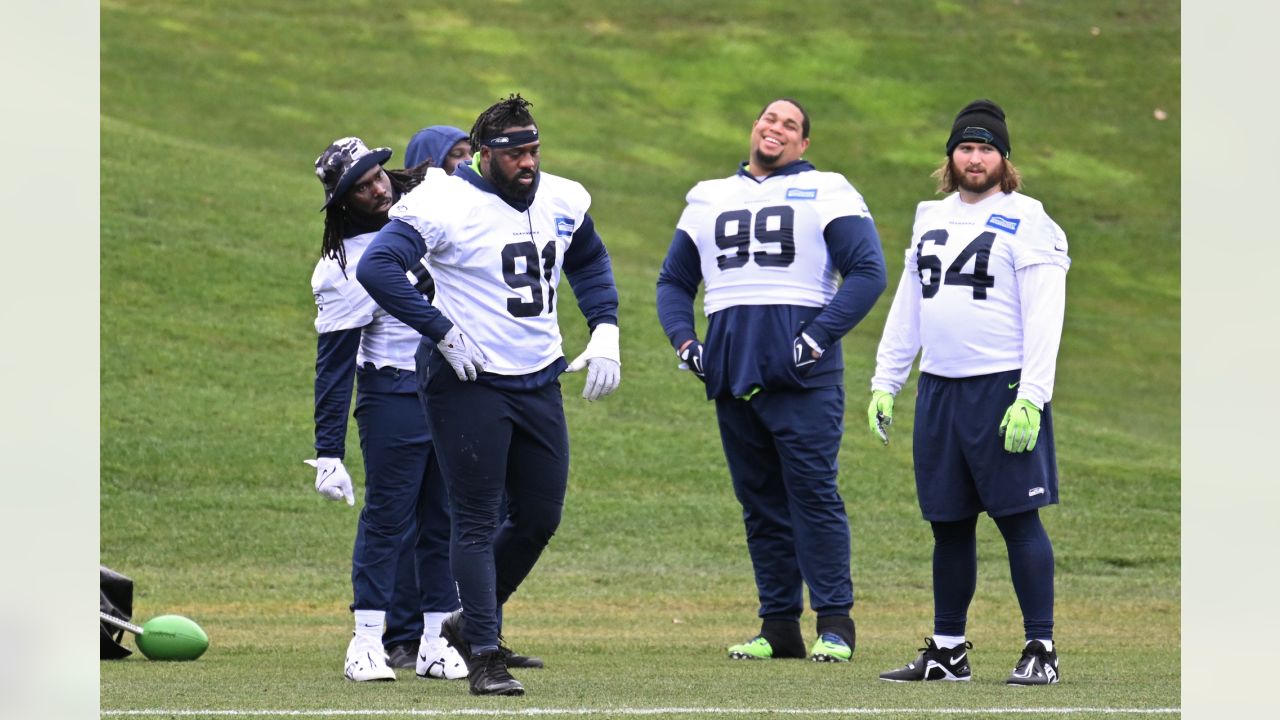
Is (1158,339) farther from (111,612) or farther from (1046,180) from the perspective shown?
(111,612)

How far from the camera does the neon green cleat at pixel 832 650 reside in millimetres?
7375

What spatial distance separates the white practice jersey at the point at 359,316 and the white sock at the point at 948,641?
7.53ft

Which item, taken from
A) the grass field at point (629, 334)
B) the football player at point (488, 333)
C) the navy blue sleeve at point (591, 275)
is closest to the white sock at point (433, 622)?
the grass field at point (629, 334)

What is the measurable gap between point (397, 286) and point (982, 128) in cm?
230

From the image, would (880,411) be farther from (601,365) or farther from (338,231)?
(338,231)

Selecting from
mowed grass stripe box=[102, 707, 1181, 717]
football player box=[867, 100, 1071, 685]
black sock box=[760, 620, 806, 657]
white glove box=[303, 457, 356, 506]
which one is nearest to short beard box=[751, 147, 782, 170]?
football player box=[867, 100, 1071, 685]

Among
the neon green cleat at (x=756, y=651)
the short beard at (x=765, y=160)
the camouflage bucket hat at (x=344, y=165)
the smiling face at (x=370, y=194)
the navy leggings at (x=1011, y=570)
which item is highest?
the short beard at (x=765, y=160)

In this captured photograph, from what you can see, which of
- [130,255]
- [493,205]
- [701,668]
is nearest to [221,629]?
[701,668]

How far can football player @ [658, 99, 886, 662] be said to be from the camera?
7.42 metres

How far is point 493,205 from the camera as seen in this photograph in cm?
607

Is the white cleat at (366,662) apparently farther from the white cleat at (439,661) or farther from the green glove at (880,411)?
the green glove at (880,411)

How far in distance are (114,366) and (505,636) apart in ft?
30.2

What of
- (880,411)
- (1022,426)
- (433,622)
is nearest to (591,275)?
(880,411)

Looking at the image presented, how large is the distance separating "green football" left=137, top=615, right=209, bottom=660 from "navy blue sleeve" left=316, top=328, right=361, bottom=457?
149cm
